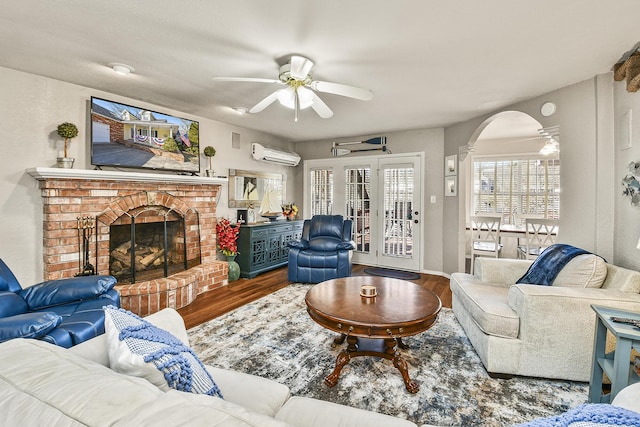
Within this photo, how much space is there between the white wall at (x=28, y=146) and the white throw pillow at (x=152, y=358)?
2774 mm

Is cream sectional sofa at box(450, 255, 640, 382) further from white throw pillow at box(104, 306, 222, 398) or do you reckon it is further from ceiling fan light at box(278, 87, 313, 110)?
ceiling fan light at box(278, 87, 313, 110)

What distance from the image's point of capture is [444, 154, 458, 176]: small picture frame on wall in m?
4.60

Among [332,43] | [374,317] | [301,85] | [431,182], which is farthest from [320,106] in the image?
[431,182]

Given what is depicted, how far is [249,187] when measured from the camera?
514 cm

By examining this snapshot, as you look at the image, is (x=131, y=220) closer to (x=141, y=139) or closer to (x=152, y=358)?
(x=141, y=139)

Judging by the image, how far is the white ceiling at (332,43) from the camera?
183cm

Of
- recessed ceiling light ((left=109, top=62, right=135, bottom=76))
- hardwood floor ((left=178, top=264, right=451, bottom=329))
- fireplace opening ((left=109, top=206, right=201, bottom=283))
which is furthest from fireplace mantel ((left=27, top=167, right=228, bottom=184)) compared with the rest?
hardwood floor ((left=178, top=264, right=451, bottom=329))

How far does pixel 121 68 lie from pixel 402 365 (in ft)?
11.0

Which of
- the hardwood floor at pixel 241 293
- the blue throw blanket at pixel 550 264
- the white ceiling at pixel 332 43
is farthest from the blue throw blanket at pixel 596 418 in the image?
the hardwood floor at pixel 241 293

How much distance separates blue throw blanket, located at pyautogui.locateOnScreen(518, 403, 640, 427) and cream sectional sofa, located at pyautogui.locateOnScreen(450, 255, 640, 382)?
1691 millimetres

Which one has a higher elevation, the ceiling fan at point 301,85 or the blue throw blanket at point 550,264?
the ceiling fan at point 301,85

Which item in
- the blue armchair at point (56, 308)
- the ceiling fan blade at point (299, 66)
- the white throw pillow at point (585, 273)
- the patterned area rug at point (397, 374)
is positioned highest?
the ceiling fan blade at point (299, 66)

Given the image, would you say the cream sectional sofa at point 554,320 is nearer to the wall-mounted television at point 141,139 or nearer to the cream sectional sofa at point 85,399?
the cream sectional sofa at point 85,399

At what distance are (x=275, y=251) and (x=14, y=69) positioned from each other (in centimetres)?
371
